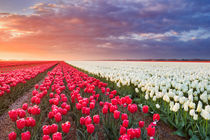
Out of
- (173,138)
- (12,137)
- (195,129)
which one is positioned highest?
(12,137)

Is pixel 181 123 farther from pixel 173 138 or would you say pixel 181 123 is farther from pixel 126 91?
pixel 126 91

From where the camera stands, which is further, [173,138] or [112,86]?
[112,86]

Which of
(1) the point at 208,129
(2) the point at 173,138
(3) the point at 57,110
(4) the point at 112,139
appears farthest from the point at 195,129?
(3) the point at 57,110

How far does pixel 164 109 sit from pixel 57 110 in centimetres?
311

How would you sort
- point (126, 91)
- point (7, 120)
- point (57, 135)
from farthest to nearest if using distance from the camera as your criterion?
point (126, 91) < point (7, 120) < point (57, 135)

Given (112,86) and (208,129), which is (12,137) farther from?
(112,86)

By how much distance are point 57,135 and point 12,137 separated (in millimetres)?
777

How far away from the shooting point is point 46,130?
2.48 metres

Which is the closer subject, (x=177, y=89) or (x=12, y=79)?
(x=177, y=89)

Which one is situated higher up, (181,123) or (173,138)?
(181,123)

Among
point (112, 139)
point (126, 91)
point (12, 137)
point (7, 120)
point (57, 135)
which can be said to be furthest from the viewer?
point (126, 91)

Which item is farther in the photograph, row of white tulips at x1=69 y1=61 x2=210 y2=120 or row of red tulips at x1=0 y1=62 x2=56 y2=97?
row of red tulips at x1=0 y1=62 x2=56 y2=97

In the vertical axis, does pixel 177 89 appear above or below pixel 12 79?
below

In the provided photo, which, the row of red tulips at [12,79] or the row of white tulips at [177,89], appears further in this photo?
the row of red tulips at [12,79]
